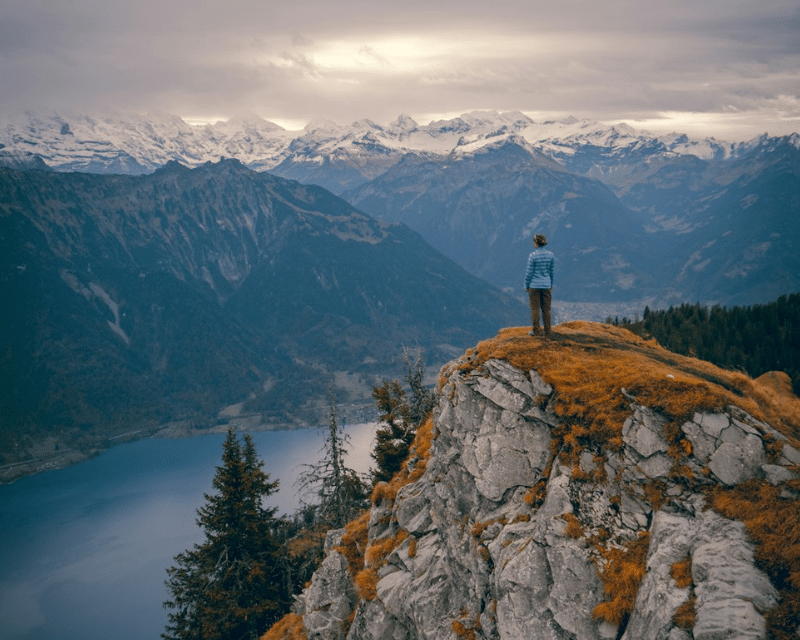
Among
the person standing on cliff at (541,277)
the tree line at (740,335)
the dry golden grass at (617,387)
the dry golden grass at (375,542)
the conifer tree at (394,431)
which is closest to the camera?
the dry golden grass at (617,387)

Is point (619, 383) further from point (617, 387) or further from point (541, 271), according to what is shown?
point (541, 271)

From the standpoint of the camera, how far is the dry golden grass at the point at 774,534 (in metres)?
14.0

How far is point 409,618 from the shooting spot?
23.7 m

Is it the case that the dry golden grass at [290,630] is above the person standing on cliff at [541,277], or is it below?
below

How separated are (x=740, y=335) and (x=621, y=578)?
24496mm

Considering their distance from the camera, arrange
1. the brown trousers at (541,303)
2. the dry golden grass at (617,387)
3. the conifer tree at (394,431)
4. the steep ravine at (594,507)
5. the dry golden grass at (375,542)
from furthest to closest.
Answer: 1. the conifer tree at (394,431)
2. the dry golden grass at (375,542)
3. the brown trousers at (541,303)
4. the dry golden grass at (617,387)
5. the steep ravine at (594,507)

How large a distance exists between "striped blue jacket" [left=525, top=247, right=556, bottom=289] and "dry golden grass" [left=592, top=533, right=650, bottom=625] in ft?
30.9

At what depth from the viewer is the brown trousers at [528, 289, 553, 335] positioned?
24.2m

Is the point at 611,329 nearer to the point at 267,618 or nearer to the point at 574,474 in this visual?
the point at 574,474

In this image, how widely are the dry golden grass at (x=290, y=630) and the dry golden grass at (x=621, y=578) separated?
16930 mm

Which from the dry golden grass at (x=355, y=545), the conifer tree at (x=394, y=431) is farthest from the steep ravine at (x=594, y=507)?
the conifer tree at (x=394, y=431)

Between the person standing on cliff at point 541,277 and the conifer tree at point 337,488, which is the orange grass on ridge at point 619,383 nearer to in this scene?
the person standing on cliff at point 541,277

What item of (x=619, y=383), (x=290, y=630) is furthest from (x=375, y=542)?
(x=619, y=383)

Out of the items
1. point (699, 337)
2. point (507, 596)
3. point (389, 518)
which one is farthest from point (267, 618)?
point (699, 337)
